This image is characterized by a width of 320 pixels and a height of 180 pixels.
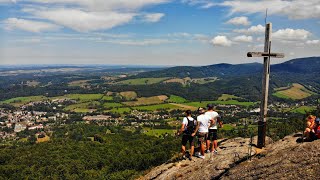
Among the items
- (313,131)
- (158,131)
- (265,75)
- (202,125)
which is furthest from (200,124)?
(158,131)

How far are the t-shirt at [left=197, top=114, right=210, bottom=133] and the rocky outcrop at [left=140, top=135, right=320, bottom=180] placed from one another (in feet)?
5.55

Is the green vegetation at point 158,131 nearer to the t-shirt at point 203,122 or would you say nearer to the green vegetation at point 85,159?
the green vegetation at point 85,159

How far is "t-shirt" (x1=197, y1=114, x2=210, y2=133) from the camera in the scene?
16.9 meters

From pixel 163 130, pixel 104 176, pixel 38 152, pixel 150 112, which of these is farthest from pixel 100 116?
pixel 104 176

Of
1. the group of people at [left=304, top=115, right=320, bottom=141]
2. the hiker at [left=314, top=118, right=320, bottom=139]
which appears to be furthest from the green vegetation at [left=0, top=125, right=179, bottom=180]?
the hiker at [left=314, top=118, right=320, bottom=139]

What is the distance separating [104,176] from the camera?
71062 millimetres

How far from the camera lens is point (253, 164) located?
14.5 metres

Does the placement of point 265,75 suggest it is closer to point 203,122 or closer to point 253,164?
point 203,122

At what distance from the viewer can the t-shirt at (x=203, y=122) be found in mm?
16906

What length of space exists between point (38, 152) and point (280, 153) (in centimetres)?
9532

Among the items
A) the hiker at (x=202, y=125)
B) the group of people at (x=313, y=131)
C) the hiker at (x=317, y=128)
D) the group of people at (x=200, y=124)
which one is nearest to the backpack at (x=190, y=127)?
the group of people at (x=200, y=124)

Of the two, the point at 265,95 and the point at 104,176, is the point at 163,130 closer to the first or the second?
the point at 104,176

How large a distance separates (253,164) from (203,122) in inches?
140

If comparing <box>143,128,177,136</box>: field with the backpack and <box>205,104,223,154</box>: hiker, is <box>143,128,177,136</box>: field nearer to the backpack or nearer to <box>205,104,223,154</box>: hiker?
<box>205,104,223,154</box>: hiker
